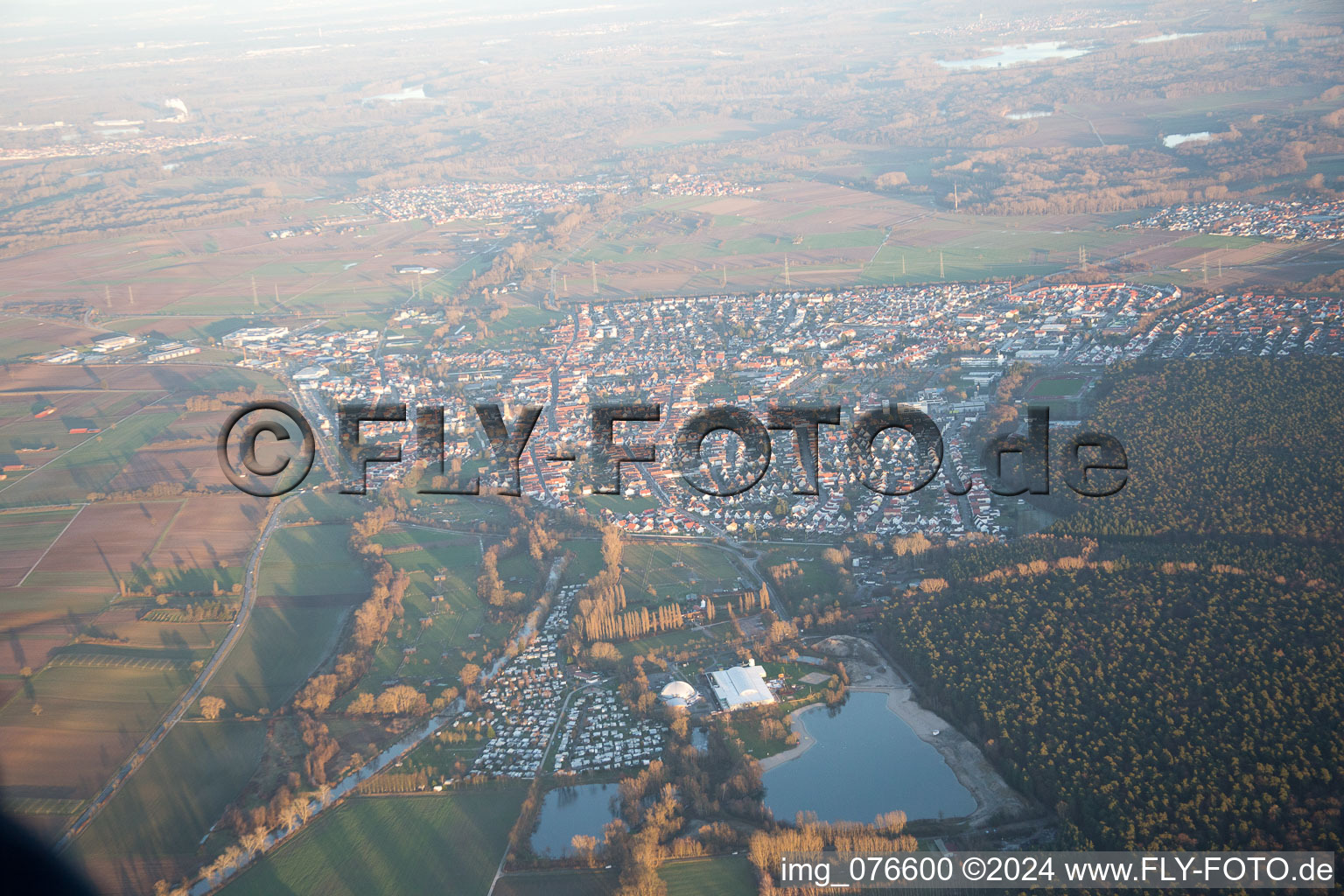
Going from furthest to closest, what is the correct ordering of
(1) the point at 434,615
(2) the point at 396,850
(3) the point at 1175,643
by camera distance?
(1) the point at 434,615 < (3) the point at 1175,643 < (2) the point at 396,850

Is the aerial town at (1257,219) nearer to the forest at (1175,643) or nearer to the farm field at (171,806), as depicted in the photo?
the forest at (1175,643)

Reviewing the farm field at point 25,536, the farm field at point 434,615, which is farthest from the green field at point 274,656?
the farm field at point 25,536

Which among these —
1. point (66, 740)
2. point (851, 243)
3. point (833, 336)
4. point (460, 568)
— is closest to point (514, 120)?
point (851, 243)

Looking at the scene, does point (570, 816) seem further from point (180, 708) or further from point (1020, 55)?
point (1020, 55)

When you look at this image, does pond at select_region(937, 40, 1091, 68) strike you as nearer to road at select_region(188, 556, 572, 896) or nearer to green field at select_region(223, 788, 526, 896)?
road at select_region(188, 556, 572, 896)

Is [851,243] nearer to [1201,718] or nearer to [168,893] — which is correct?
[1201,718]

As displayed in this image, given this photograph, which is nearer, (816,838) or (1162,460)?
(816,838)

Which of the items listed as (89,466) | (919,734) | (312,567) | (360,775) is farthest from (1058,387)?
(89,466)
